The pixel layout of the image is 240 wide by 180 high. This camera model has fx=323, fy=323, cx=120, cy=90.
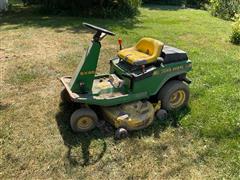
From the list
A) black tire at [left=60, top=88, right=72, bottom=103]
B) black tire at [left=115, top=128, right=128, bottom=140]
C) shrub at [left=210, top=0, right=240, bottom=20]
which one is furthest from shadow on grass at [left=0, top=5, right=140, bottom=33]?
black tire at [left=115, top=128, right=128, bottom=140]

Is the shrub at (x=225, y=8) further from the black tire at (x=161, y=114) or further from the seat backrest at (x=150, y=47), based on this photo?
the black tire at (x=161, y=114)

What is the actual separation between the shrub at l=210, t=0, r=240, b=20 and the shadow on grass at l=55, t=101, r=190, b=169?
39.4 ft

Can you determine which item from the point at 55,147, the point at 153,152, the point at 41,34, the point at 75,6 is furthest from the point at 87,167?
the point at 75,6

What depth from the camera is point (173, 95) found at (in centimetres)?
538

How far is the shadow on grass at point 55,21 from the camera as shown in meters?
11.6

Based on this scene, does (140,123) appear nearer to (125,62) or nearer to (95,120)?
(95,120)

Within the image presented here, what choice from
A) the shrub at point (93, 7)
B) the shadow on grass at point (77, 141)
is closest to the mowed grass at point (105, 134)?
the shadow on grass at point (77, 141)

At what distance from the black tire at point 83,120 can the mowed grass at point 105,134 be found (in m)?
0.11

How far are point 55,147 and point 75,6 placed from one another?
10.3 meters

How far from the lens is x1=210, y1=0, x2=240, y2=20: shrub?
15812 mm

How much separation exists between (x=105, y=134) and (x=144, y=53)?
1.44 meters

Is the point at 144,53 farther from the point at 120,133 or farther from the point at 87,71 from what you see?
the point at 120,133

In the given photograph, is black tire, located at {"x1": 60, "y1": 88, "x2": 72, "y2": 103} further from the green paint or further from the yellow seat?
the yellow seat

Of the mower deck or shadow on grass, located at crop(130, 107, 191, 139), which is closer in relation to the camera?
the mower deck
